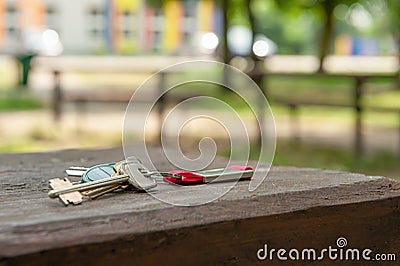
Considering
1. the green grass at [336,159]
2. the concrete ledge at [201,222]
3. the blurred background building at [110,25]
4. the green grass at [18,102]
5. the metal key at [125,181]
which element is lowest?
the green grass at [336,159]

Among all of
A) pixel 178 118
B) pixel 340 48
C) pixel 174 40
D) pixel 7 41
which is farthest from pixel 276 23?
pixel 178 118

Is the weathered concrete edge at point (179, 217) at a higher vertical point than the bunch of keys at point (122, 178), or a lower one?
lower

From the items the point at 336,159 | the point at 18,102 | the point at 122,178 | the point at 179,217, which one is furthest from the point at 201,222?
the point at 18,102

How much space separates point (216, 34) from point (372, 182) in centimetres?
2858

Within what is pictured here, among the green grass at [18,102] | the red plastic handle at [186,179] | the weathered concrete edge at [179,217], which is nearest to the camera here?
the weathered concrete edge at [179,217]

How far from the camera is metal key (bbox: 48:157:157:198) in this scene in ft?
4.58

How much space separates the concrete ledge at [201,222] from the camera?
1180mm

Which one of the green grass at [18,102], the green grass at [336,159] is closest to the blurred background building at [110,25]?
the green grass at [18,102]

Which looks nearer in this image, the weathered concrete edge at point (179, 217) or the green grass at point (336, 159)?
the weathered concrete edge at point (179, 217)

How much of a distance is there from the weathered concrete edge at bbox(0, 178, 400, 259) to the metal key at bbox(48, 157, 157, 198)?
0.15 m

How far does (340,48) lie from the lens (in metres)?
39.8

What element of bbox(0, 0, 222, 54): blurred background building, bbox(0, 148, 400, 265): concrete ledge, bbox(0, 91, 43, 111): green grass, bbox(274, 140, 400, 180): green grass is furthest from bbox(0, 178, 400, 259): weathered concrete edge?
bbox(0, 0, 222, 54): blurred background building

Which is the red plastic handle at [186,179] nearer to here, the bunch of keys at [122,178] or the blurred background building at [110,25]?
the bunch of keys at [122,178]

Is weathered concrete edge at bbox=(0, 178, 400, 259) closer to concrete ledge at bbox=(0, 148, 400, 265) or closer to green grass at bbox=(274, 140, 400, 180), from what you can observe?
concrete ledge at bbox=(0, 148, 400, 265)
